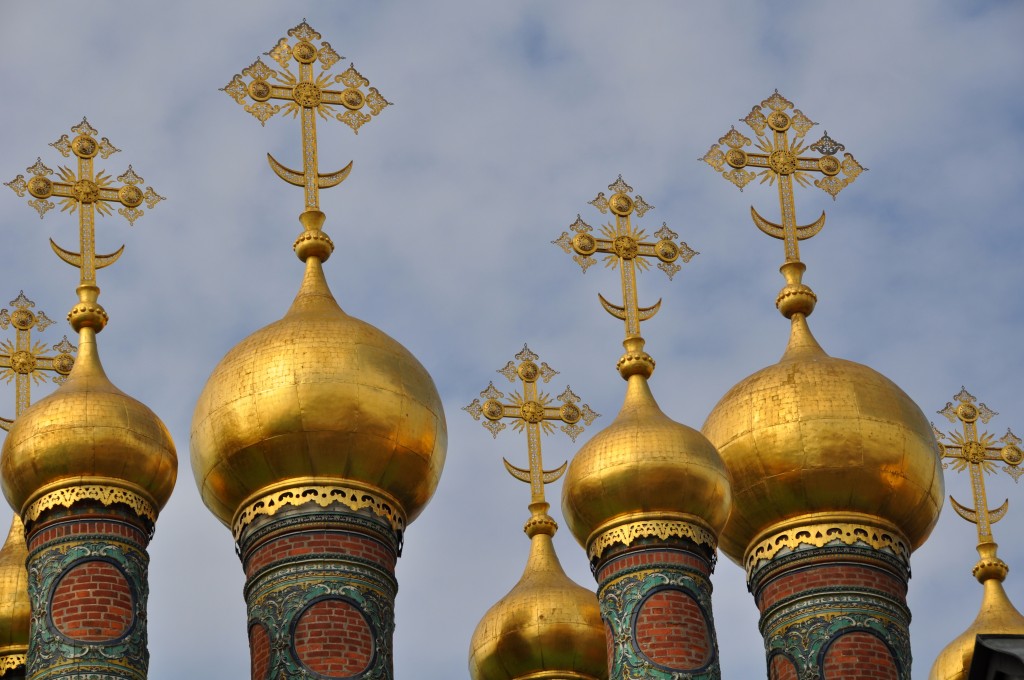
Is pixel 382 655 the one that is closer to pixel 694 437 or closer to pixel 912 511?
pixel 694 437

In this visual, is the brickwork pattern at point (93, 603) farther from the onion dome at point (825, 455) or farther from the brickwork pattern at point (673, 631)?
the onion dome at point (825, 455)

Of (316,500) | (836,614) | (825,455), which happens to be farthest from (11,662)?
(825,455)

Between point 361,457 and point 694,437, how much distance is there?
2.83 meters

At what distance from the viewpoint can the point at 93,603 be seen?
75.1 ft

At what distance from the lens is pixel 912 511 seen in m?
24.5

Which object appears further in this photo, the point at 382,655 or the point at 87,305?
the point at 87,305

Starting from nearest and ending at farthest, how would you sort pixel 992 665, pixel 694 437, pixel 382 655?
pixel 992 665 < pixel 382 655 < pixel 694 437

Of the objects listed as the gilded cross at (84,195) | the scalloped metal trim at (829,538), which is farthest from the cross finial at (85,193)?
the scalloped metal trim at (829,538)

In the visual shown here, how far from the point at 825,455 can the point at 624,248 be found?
108 inches

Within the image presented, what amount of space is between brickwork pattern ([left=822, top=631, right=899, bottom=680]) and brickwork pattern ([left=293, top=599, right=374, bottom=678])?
3.90m

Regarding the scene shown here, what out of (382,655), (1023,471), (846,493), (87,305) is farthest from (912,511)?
(87,305)

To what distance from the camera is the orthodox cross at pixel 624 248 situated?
25.5 metres

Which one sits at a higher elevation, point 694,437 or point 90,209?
point 90,209

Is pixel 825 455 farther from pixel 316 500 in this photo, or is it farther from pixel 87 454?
pixel 87 454
